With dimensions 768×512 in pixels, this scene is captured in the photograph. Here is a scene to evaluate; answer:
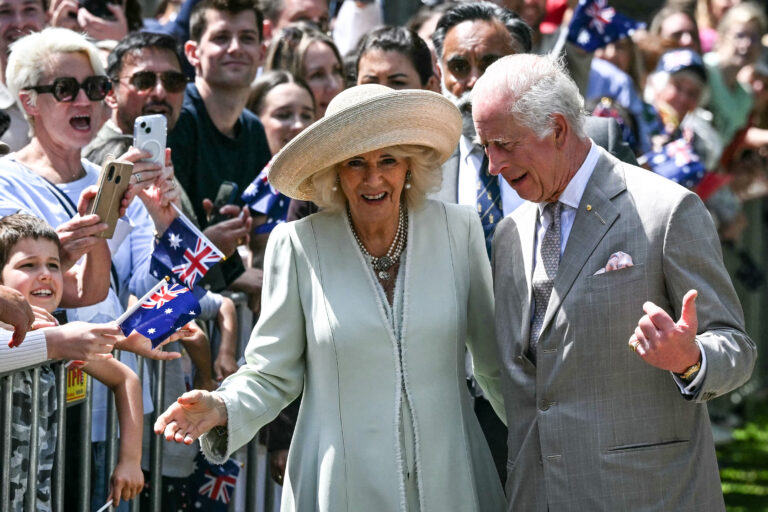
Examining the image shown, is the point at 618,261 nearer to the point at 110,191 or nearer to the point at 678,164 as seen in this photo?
the point at 110,191

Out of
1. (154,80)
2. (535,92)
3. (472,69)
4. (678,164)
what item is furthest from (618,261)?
(678,164)

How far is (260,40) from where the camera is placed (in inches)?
273

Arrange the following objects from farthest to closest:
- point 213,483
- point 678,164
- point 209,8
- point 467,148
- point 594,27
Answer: point 594,27
point 678,164
point 209,8
point 213,483
point 467,148

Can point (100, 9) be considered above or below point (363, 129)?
above

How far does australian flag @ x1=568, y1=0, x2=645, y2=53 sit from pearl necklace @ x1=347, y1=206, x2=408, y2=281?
3530 mm

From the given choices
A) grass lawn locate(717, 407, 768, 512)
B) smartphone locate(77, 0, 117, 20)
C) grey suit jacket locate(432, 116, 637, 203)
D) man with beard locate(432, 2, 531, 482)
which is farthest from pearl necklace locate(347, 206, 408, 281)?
grass lawn locate(717, 407, 768, 512)

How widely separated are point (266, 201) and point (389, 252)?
1609 mm

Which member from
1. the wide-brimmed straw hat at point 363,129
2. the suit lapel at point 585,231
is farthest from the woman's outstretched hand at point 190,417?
the suit lapel at point 585,231

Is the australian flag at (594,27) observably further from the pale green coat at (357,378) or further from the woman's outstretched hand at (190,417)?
the woman's outstretched hand at (190,417)

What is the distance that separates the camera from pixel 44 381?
450cm

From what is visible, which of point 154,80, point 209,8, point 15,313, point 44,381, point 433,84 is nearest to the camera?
point 15,313

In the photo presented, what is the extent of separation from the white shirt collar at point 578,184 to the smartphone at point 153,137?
68.1 inches

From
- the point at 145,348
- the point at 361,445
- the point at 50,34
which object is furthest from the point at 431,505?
the point at 50,34

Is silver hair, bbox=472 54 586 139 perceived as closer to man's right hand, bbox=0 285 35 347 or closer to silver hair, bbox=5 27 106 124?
man's right hand, bbox=0 285 35 347
